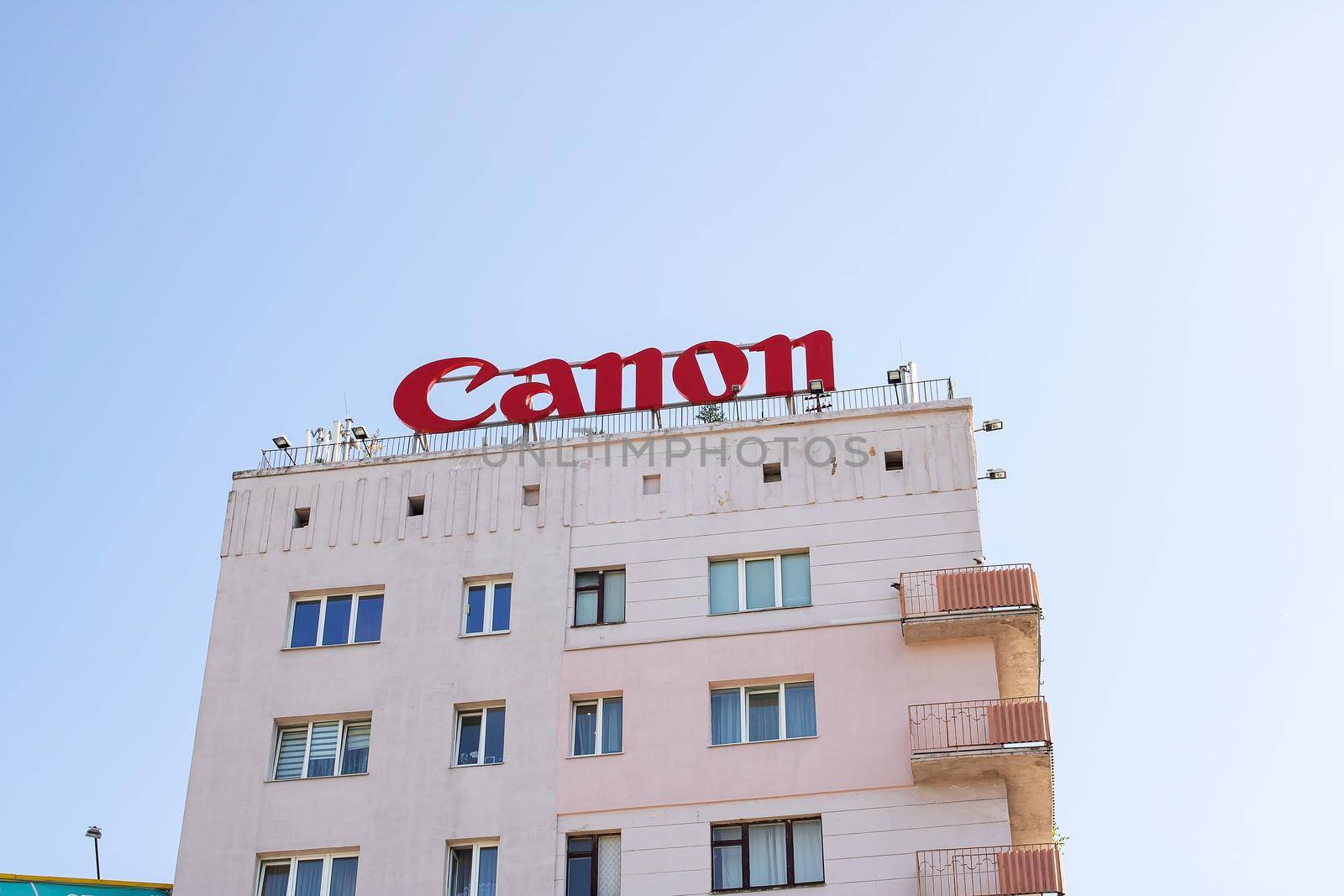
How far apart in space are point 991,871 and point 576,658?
11392mm

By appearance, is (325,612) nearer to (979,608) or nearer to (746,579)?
(746,579)

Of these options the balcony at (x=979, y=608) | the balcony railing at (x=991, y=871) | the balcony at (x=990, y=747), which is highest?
the balcony at (x=979, y=608)

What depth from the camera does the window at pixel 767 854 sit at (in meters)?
38.4

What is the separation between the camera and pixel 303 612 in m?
44.6

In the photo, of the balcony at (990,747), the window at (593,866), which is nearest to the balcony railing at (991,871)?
the balcony at (990,747)

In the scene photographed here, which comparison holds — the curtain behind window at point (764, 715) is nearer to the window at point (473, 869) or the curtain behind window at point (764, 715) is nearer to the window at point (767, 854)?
the window at point (767, 854)

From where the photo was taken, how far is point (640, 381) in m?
46.4

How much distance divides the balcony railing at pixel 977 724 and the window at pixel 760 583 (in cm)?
450

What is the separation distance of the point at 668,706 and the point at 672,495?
19.6 feet

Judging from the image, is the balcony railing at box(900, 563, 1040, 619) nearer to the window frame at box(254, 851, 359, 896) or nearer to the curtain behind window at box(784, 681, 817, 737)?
the curtain behind window at box(784, 681, 817, 737)

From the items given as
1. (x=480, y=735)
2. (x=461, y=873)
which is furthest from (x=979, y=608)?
(x=461, y=873)

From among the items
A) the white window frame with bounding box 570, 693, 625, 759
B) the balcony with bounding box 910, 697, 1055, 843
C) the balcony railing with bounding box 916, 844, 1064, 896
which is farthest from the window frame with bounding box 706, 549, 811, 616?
the balcony railing with bounding box 916, 844, 1064, 896

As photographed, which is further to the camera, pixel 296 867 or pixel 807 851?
pixel 296 867

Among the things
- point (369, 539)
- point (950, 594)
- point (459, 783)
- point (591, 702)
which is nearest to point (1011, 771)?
point (950, 594)
